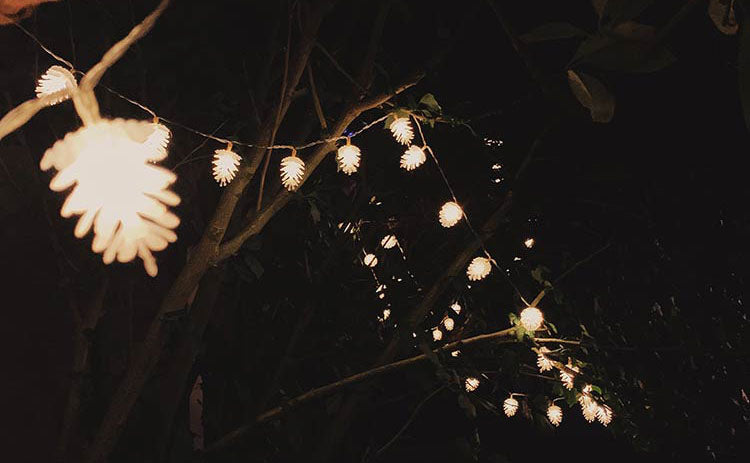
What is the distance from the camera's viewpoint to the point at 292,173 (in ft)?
8.94

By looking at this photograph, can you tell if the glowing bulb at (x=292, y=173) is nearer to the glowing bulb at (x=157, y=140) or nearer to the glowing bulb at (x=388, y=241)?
the glowing bulb at (x=157, y=140)

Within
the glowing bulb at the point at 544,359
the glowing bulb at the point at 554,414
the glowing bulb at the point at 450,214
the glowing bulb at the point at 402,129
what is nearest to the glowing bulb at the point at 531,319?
the glowing bulb at the point at 544,359

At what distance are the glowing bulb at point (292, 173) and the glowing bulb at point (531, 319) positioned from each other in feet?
6.59

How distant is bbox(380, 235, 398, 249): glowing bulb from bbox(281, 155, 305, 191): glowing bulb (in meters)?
2.33

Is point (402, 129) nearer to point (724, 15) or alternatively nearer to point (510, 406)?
point (724, 15)

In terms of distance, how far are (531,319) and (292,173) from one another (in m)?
2.10

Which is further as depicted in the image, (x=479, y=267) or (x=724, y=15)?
(x=479, y=267)

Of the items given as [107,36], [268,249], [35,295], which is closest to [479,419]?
[268,249]

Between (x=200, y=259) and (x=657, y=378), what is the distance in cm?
395

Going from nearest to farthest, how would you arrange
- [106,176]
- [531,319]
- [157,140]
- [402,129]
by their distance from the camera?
[106,176] → [157,140] → [402,129] → [531,319]

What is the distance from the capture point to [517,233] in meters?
5.11

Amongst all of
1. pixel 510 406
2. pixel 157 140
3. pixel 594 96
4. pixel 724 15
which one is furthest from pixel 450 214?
pixel 510 406

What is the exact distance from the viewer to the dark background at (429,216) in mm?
3711

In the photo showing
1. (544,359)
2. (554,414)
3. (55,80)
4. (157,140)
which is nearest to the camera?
(55,80)
